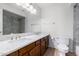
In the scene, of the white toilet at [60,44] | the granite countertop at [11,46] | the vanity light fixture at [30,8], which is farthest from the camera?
the white toilet at [60,44]

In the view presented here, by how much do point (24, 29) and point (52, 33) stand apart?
27.8 inches

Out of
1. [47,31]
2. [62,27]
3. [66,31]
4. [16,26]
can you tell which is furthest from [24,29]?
[66,31]

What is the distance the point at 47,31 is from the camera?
2.52 meters

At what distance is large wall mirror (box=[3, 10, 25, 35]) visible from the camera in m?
2.01

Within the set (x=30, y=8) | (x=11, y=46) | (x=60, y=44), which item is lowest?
(x=60, y=44)

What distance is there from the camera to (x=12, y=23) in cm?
217

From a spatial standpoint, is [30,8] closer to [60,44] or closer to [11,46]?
[60,44]

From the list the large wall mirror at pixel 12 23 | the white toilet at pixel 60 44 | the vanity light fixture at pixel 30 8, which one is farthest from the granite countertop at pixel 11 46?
the white toilet at pixel 60 44

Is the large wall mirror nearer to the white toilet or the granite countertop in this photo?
the granite countertop

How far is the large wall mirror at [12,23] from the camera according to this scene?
2008 mm

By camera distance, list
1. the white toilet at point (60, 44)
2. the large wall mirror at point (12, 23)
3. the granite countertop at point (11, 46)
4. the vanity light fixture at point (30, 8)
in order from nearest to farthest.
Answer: the granite countertop at point (11, 46), the large wall mirror at point (12, 23), the vanity light fixture at point (30, 8), the white toilet at point (60, 44)

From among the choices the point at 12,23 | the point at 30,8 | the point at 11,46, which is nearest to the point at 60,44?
the point at 30,8

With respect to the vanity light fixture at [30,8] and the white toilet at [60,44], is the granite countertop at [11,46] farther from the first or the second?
the white toilet at [60,44]

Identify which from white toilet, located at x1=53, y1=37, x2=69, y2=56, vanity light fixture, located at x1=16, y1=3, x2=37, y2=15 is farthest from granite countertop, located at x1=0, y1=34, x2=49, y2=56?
white toilet, located at x1=53, y1=37, x2=69, y2=56
